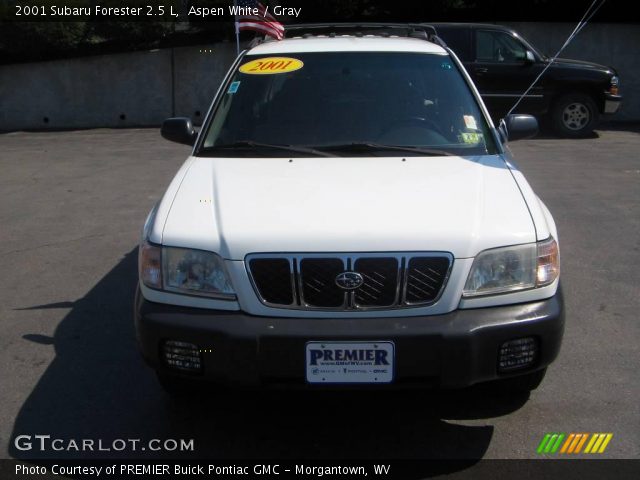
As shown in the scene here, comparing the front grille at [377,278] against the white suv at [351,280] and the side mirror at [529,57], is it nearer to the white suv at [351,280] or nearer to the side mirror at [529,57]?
the white suv at [351,280]

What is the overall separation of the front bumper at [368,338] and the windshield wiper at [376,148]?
127cm

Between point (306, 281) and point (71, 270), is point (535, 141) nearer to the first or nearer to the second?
point (71, 270)

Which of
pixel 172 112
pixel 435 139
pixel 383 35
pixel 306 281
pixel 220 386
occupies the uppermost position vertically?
pixel 383 35

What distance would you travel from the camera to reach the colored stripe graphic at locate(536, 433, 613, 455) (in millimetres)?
3674

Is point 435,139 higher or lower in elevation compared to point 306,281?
higher

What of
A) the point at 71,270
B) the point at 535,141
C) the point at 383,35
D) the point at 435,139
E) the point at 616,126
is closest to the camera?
the point at 435,139

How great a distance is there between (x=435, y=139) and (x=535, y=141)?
33.4 ft

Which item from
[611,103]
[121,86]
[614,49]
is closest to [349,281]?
[611,103]

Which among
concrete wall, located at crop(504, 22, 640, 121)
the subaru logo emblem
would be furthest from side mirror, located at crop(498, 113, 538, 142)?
concrete wall, located at crop(504, 22, 640, 121)

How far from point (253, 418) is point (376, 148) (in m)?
1.59

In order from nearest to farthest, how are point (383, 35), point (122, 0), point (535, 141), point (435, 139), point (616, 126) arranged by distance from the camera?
point (435, 139) → point (383, 35) → point (535, 141) → point (616, 126) → point (122, 0)

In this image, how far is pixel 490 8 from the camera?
1828 cm

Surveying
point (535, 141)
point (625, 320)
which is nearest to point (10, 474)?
point (625, 320)

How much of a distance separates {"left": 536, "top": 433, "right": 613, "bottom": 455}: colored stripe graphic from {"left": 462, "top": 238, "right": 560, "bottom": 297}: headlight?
2.43ft
